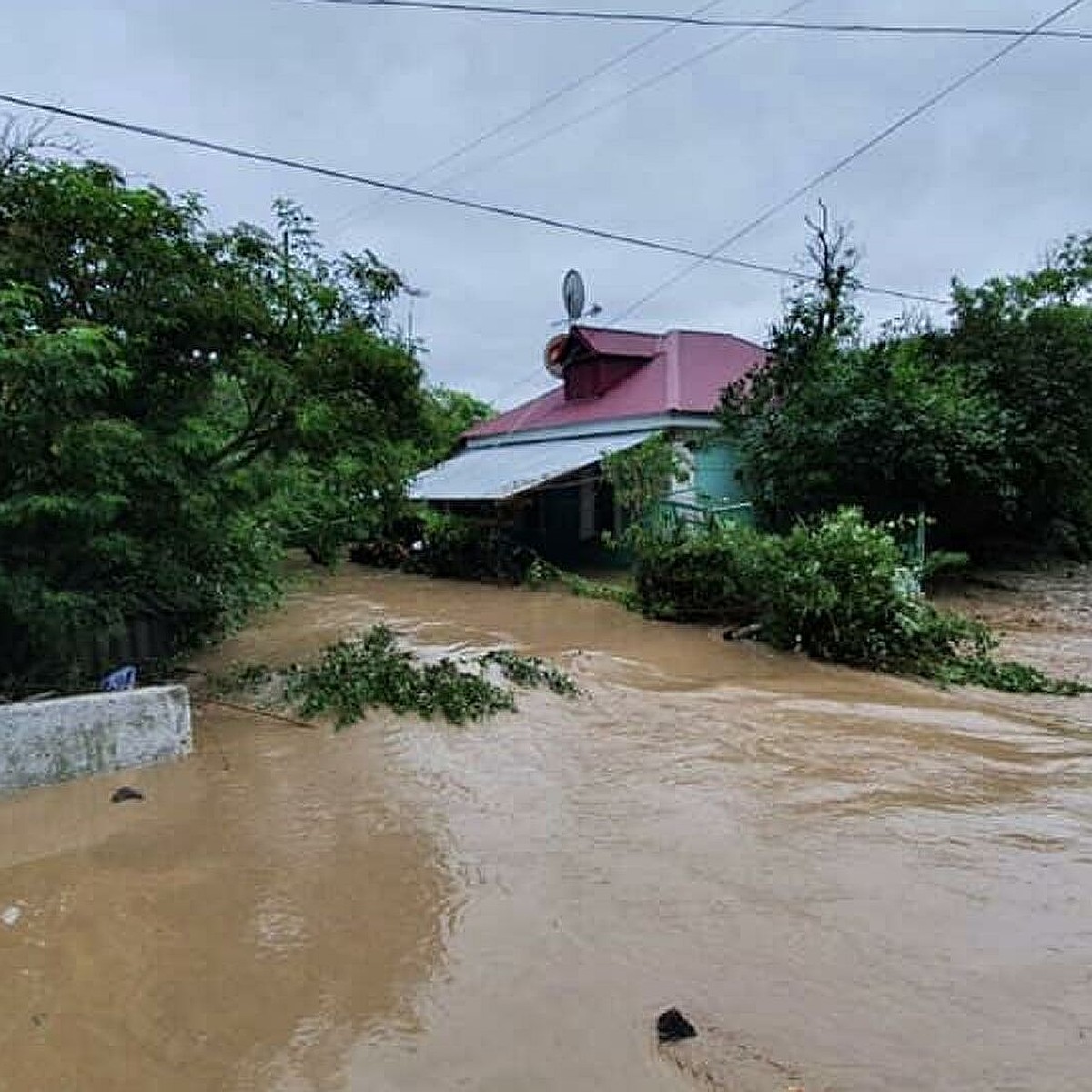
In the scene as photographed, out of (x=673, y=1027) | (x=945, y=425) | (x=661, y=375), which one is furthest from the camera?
(x=661, y=375)

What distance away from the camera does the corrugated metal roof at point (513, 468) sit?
585 inches

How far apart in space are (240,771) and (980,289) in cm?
1703

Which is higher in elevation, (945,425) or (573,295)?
(573,295)

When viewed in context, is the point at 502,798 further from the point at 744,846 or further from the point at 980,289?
the point at 980,289

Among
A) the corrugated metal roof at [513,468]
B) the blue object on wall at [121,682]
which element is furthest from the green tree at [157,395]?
the corrugated metal roof at [513,468]

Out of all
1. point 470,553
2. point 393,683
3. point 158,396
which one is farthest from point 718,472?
point 158,396

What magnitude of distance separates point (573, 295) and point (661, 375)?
4.15 meters

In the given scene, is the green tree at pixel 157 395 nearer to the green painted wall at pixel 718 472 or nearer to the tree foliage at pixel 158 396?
the tree foliage at pixel 158 396

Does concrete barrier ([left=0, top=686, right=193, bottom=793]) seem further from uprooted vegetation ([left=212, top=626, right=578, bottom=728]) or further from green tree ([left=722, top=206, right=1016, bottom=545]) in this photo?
green tree ([left=722, top=206, right=1016, bottom=545])

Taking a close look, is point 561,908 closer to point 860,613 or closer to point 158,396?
point 158,396

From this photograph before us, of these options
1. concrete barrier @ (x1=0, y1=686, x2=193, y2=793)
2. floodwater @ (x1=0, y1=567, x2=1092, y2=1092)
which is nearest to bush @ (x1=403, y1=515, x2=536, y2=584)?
floodwater @ (x1=0, y1=567, x2=1092, y2=1092)

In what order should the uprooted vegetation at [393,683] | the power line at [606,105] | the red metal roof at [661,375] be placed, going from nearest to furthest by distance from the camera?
the uprooted vegetation at [393,683], the power line at [606,105], the red metal roof at [661,375]

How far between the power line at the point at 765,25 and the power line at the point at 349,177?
2.06 metres

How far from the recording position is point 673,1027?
277 centimetres
